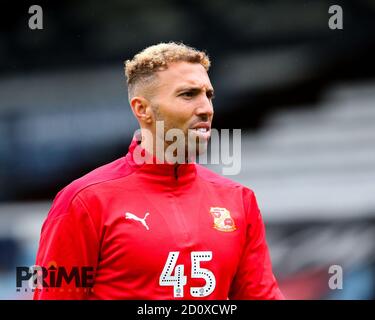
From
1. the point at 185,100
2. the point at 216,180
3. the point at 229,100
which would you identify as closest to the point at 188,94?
the point at 185,100

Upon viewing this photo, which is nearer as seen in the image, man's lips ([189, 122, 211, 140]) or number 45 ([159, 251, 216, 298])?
number 45 ([159, 251, 216, 298])

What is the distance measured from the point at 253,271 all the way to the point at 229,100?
9.89 ft

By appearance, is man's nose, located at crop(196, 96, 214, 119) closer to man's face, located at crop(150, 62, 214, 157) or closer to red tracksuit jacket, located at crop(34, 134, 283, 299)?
man's face, located at crop(150, 62, 214, 157)

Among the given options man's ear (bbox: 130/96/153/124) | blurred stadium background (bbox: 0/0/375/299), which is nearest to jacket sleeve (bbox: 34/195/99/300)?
man's ear (bbox: 130/96/153/124)

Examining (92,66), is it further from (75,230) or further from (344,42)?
(75,230)

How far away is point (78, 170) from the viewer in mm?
5891

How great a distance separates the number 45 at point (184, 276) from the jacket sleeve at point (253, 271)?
19 centimetres

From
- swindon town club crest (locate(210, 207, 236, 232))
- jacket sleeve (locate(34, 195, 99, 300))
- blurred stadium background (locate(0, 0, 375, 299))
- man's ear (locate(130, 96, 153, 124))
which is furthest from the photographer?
blurred stadium background (locate(0, 0, 375, 299))

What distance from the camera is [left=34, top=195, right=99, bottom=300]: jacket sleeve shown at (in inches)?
107

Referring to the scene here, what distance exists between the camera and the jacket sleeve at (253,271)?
298 cm

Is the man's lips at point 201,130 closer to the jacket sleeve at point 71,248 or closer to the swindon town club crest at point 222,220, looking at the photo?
the swindon town club crest at point 222,220

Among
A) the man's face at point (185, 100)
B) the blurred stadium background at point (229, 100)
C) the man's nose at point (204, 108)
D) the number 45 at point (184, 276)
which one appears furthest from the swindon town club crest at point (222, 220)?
the blurred stadium background at point (229, 100)
